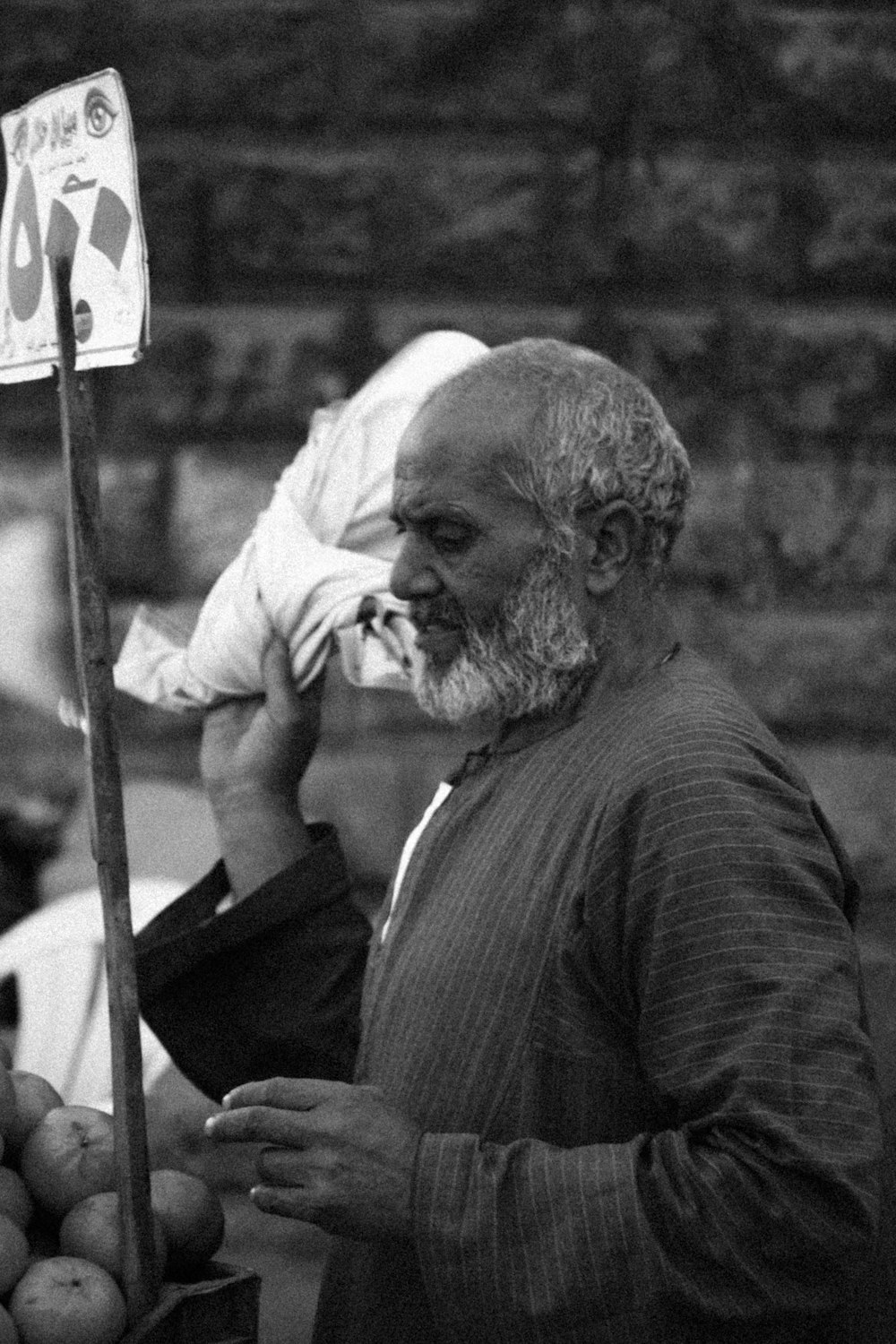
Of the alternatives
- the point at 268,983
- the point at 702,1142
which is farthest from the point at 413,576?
the point at 702,1142

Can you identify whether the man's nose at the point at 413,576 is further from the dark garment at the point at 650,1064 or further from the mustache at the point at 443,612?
the dark garment at the point at 650,1064

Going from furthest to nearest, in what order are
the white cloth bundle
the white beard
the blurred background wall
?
the blurred background wall → the white cloth bundle → the white beard

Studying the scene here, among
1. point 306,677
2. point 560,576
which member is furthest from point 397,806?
point 560,576

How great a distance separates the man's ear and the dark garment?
0.53 feet

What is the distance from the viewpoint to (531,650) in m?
2.08

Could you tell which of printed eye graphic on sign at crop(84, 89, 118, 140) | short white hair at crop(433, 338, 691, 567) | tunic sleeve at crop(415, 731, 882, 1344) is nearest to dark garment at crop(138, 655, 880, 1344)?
tunic sleeve at crop(415, 731, 882, 1344)

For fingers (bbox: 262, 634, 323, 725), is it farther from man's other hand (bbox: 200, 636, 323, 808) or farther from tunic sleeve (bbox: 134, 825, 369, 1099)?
tunic sleeve (bbox: 134, 825, 369, 1099)

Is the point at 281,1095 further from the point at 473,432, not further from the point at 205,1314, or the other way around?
the point at 473,432

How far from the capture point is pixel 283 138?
153 inches

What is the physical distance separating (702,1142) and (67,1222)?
63 cm

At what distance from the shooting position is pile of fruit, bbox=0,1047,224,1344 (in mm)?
1791

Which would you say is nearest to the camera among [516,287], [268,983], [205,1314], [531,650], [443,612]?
[205,1314]

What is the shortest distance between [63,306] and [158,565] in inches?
80.9

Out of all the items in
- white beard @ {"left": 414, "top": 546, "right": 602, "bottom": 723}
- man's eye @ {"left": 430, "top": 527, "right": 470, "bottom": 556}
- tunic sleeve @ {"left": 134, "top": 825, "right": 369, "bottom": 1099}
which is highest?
man's eye @ {"left": 430, "top": 527, "right": 470, "bottom": 556}
